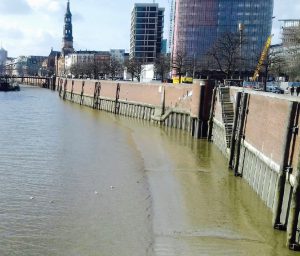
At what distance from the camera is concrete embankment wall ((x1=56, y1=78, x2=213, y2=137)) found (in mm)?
46781

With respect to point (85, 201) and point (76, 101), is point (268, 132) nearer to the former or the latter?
point (85, 201)

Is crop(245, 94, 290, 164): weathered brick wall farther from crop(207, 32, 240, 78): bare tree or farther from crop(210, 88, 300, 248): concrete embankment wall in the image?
crop(207, 32, 240, 78): bare tree

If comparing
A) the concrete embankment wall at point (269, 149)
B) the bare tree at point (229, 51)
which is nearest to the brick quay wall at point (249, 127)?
the concrete embankment wall at point (269, 149)

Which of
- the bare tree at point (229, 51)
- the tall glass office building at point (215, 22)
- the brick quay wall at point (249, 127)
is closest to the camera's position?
the brick quay wall at point (249, 127)

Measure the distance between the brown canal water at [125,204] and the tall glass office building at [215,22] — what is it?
129 metres

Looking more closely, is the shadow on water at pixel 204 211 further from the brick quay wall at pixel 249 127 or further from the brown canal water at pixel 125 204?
the brick quay wall at pixel 249 127

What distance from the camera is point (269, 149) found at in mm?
23234

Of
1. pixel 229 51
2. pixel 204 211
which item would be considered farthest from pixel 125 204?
pixel 229 51

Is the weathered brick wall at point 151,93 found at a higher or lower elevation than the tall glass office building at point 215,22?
lower

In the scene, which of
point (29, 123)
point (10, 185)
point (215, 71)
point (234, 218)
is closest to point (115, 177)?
point (10, 185)

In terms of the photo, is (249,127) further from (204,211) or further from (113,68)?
(113,68)

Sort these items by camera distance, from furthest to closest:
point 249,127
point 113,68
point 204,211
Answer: point 113,68 < point 249,127 < point 204,211

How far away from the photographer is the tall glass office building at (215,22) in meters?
162

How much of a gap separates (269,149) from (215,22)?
14790 centimetres
